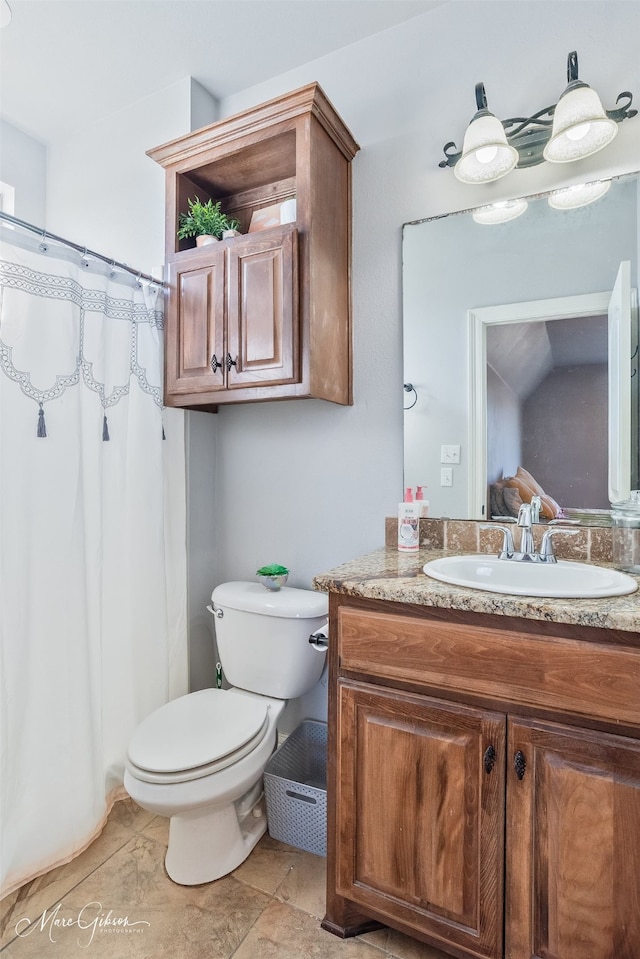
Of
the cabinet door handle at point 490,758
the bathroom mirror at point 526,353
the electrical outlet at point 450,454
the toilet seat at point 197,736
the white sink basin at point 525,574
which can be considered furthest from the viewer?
the electrical outlet at point 450,454

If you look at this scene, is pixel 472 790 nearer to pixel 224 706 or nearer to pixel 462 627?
pixel 462 627

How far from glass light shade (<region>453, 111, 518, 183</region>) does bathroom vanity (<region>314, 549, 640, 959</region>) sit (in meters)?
1.25

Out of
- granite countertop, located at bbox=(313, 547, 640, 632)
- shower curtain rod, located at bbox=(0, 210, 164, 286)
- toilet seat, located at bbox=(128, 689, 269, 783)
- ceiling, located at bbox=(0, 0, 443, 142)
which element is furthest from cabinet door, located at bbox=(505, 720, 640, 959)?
ceiling, located at bbox=(0, 0, 443, 142)

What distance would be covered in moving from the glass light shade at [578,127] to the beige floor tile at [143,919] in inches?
90.1

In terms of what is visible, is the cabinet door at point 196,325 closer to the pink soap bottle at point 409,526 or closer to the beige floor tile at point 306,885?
the pink soap bottle at point 409,526

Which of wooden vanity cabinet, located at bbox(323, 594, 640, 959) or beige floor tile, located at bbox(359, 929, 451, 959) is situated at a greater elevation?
wooden vanity cabinet, located at bbox(323, 594, 640, 959)

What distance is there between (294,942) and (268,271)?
1882 millimetres

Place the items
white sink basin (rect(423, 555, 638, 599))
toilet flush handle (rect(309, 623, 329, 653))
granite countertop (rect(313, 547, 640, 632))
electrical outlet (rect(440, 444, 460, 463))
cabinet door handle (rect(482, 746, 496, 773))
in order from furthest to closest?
electrical outlet (rect(440, 444, 460, 463)) < toilet flush handle (rect(309, 623, 329, 653)) < white sink basin (rect(423, 555, 638, 599)) < cabinet door handle (rect(482, 746, 496, 773)) < granite countertop (rect(313, 547, 640, 632))

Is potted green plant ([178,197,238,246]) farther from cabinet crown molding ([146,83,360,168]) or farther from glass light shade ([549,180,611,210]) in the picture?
glass light shade ([549,180,611,210])

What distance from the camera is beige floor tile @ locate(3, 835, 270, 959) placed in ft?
3.95

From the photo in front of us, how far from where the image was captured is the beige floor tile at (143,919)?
120 centimetres

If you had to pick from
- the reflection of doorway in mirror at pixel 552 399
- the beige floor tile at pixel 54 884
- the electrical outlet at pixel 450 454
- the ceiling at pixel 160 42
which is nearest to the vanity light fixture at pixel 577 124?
the reflection of doorway in mirror at pixel 552 399

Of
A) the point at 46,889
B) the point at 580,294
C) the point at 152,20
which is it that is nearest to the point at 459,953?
the point at 46,889

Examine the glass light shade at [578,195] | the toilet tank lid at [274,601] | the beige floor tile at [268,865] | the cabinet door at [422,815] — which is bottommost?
the beige floor tile at [268,865]
